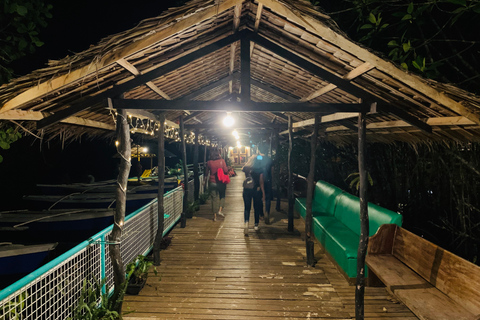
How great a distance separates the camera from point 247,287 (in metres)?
4.08

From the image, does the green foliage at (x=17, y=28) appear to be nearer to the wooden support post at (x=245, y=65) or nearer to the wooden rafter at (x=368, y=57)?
the wooden support post at (x=245, y=65)

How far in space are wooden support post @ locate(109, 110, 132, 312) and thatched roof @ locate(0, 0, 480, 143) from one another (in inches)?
15.0

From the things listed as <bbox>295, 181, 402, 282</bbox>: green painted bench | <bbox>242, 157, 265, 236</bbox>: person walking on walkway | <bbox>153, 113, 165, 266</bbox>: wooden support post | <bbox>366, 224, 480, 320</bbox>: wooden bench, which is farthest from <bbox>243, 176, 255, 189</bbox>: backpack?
<bbox>366, 224, 480, 320</bbox>: wooden bench

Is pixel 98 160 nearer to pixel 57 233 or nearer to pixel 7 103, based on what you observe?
pixel 57 233

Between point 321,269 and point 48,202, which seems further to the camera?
point 48,202

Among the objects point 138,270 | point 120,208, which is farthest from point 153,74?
point 138,270

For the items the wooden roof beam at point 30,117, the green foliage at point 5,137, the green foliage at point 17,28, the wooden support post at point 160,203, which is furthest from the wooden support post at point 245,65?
the green foliage at point 17,28

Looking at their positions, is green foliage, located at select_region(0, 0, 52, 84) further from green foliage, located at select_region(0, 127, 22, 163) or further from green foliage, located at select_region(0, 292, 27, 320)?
green foliage, located at select_region(0, 292, 27, 320)

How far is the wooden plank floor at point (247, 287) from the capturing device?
345 centimetres

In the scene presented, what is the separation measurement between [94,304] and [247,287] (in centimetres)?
231

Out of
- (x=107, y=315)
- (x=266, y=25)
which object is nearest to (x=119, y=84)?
(x=266, y=25)

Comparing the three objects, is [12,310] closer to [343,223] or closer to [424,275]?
[424,275]

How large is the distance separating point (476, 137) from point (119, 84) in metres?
5.07

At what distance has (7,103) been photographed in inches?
98.3
